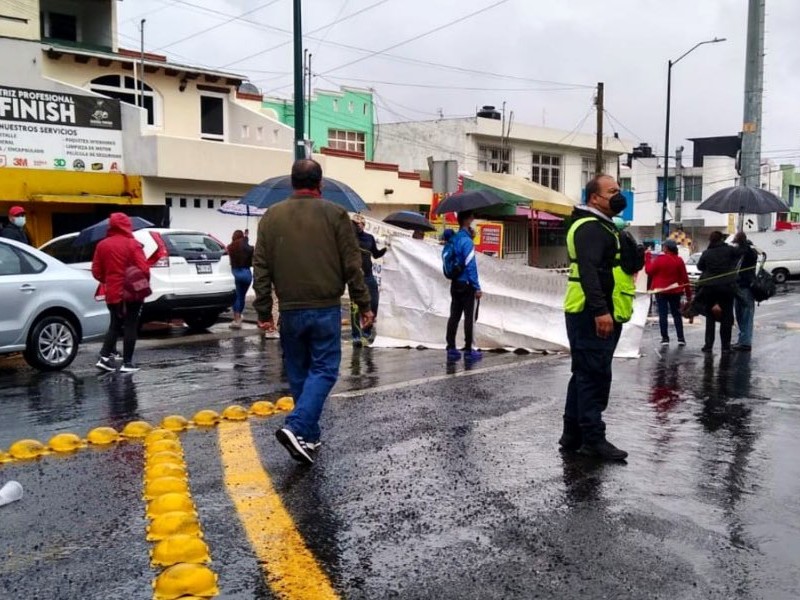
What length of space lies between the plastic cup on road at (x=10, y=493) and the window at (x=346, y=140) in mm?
31343

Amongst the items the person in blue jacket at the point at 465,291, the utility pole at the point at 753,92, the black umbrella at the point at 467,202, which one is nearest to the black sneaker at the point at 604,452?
the person in blue jacket at the point at 465,291

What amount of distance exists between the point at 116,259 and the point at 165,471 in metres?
4.88

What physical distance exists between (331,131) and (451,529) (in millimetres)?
32589

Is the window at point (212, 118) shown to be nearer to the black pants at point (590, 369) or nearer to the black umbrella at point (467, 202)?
the black umbrella at point (467, 202)

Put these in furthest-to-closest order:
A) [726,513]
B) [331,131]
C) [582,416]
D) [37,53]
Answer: [331,131] → [37,53] → [582,416] → [726,513]

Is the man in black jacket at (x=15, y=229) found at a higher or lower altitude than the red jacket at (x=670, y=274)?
higher

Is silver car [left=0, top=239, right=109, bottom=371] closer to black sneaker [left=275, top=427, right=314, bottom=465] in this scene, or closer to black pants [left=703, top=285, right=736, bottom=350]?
black sneaker [left=275, top=427, right=314, bottom=465]

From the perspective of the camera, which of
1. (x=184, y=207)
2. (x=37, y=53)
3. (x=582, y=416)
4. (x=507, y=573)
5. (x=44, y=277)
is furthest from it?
(x=184, y=207)

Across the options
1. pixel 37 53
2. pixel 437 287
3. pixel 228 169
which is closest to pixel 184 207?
pixel 228 169

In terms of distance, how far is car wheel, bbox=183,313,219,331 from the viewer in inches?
586

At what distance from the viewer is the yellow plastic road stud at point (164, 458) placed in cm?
529

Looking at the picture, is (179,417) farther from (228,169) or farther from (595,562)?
(228,169)

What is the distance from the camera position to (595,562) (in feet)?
12.4

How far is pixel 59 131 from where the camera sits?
66.7 feet
